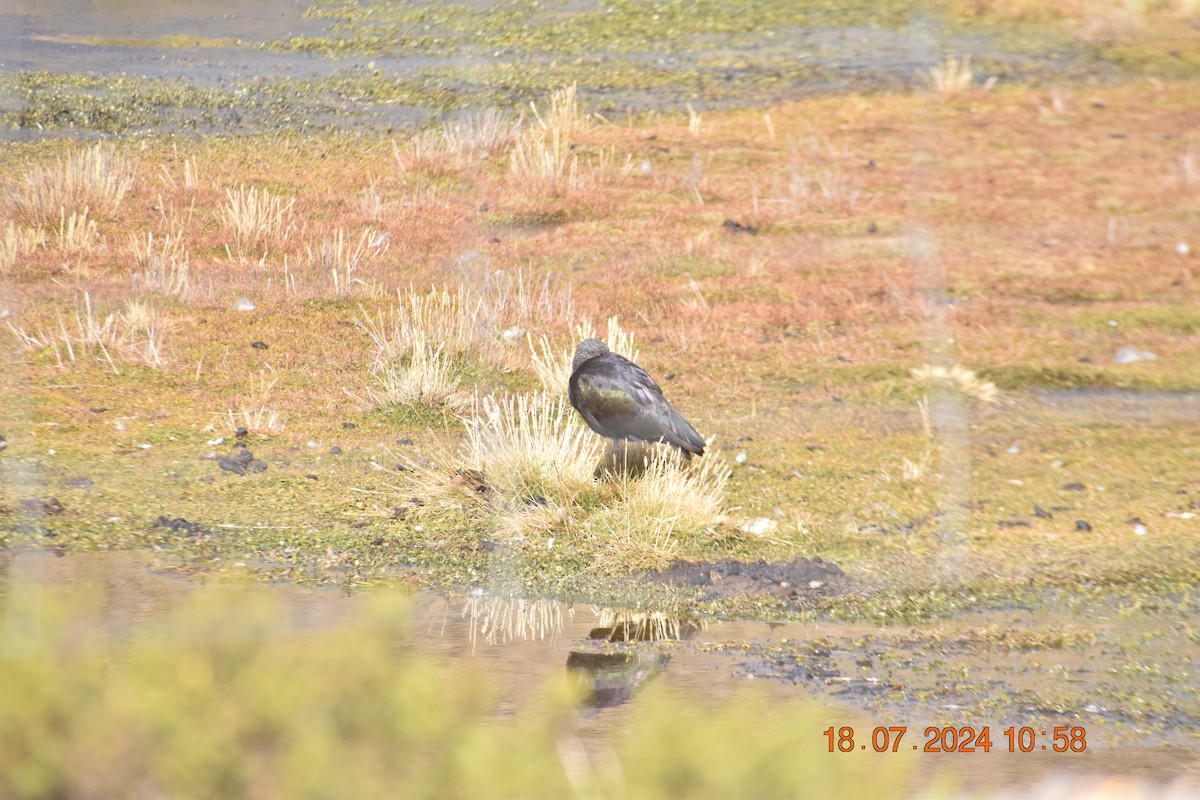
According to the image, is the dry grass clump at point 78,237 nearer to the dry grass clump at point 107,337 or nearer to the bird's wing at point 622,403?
the dry grass clump at point 107,337

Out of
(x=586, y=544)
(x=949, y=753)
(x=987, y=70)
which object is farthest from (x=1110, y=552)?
(x=987, y=70)

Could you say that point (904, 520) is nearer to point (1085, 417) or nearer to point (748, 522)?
point (748, 522)

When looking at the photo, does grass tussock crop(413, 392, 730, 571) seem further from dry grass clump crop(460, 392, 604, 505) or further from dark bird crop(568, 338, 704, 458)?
dark bird crop(568, 338, 704, 458)

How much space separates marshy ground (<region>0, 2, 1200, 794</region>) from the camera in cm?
677

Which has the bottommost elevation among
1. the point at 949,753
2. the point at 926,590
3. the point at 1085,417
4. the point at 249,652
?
the point at 1085,417

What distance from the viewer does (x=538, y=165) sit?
1524 cm

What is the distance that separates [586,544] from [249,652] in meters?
3.20

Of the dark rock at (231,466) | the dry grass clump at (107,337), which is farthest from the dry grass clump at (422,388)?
the dry grass clump at (107,337)

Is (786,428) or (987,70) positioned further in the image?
(987,70)

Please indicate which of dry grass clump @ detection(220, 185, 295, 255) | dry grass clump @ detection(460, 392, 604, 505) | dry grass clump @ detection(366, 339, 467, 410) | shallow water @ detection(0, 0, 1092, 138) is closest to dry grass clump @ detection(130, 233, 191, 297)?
dry grass clump @ detection(220, 185, 295, 255)

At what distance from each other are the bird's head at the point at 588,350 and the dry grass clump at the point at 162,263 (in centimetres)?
509

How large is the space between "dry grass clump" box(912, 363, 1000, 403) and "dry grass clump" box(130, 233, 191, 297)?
19.8 ft

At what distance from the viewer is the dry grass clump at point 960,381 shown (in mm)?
11711

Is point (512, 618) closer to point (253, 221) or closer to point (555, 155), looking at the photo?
point (253, 221)
